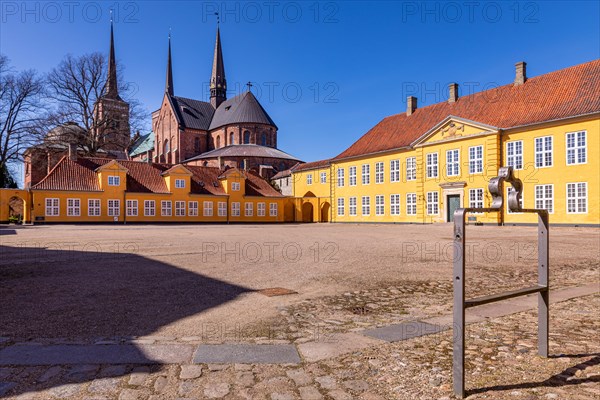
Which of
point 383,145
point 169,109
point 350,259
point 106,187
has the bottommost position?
point 350,259

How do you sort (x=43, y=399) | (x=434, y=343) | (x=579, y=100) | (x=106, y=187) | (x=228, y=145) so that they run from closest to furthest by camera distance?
(x=43, y=399) → (x=434, y=343) → (x=579, y=100) → (x=106, y=187) → (x=228, y=145)

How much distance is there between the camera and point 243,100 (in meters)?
72.8

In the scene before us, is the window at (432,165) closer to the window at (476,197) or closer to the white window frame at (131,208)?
the window at (476,197)

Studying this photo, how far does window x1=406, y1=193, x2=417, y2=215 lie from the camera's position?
40938mm

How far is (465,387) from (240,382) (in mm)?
1626

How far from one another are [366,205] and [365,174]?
11.0ft

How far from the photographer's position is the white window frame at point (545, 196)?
31.3 meters

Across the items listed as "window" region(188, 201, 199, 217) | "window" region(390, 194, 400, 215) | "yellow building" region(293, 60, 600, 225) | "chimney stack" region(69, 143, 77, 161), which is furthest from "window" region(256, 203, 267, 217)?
"chimney stack" region(69, 143, 77, 161)

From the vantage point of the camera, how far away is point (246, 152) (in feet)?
213

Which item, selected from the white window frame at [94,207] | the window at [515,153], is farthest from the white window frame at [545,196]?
the white window frame at [94,207]

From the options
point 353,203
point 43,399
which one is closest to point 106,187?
point 353,203

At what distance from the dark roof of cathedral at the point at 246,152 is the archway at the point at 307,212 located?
13019 millimetres

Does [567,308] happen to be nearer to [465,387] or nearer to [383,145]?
[465,387]

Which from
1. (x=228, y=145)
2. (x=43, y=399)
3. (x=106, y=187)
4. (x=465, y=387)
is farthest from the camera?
(x=228, y=145)
